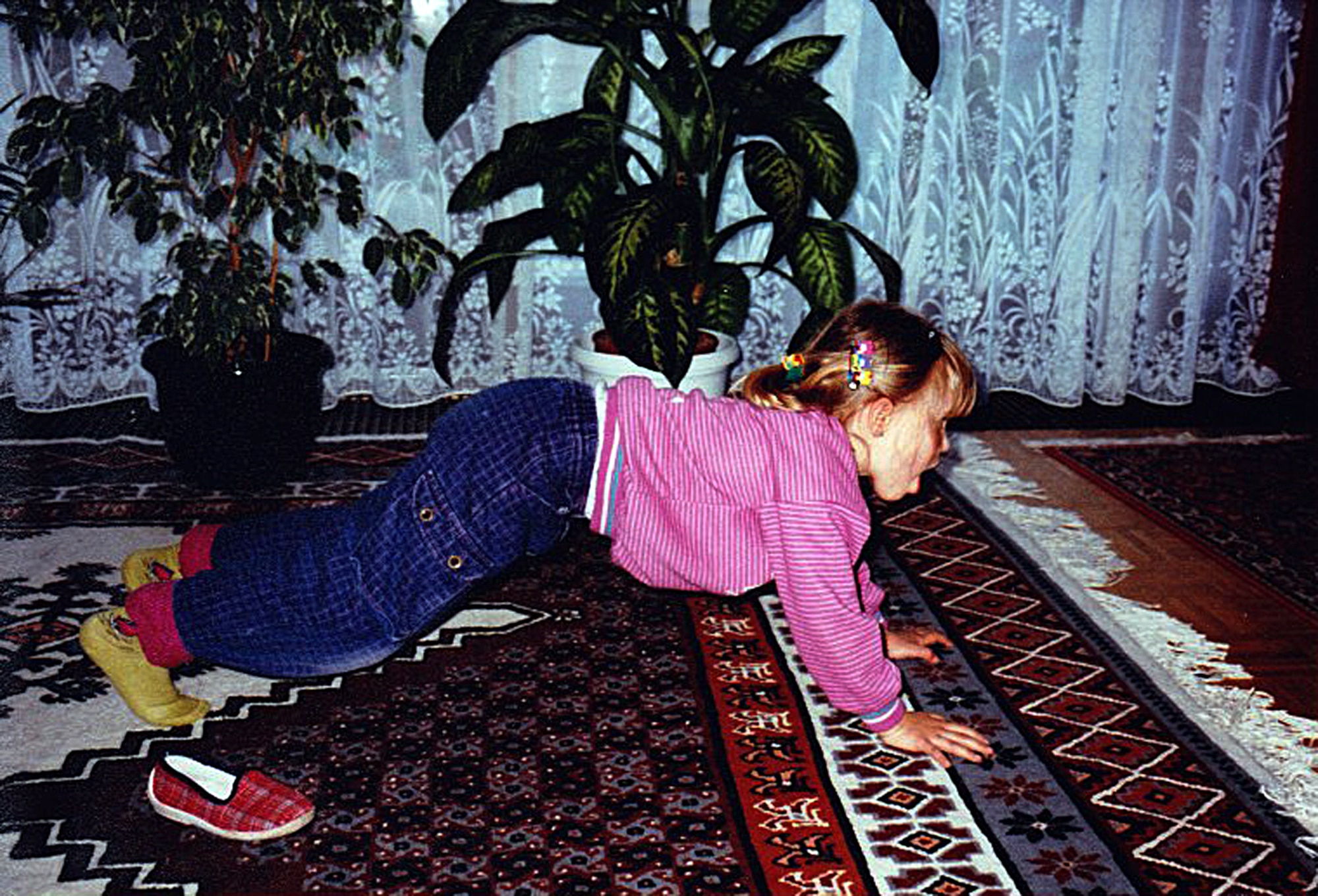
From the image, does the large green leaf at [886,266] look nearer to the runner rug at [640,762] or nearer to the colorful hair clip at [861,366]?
the runner rug at [640,762]

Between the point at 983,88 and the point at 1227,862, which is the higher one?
the point at 983,88

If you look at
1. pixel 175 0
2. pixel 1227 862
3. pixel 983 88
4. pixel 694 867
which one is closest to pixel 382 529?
pixel 694 867

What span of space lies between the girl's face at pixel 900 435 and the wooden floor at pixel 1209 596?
22.9 inches

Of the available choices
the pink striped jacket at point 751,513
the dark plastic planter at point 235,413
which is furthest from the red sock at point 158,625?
the dark plastic planter at point 235,413

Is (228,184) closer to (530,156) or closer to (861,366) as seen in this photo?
(530,156)

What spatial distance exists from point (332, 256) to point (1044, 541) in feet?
5.28

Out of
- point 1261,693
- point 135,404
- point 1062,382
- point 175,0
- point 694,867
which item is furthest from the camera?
point 1062,382

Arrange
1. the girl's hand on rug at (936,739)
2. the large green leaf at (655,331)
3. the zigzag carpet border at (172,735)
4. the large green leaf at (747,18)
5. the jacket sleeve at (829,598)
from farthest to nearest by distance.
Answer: the large green leaf at (747,18)
the large green leaf at (655,331)
the girl's hand on rug at (936,739)
the jacket sleeve at (829,598)
the zigzag carpet border at (172,735)

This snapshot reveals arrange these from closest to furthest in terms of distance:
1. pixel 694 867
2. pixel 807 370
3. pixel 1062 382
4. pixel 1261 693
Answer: pixel 694 867 < pixel 807 370 < pixel 1261 693 < pixel 1062 382

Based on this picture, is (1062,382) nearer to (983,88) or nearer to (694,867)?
(983,88)

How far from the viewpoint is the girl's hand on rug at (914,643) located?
1.86 meters

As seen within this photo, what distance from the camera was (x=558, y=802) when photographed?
1517 millimetres

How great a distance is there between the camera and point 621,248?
84.9 inches

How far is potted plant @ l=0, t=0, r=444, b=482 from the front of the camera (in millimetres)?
2227
